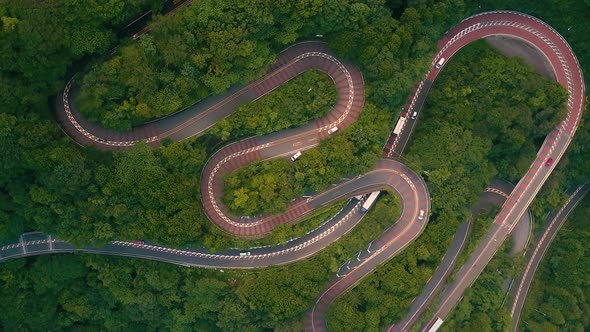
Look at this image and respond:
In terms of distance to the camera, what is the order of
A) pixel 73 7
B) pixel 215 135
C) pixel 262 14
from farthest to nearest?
pixel 215 135, pixel 262 14, pixel 73 7

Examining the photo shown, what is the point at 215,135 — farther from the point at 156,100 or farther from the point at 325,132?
the point at 325,132

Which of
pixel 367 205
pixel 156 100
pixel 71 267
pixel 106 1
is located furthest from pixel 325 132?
pixel 71 267

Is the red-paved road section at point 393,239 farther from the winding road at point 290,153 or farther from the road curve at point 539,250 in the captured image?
the road curve at point 539,250

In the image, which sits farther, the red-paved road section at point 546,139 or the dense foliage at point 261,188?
the red-paved road section at point 546,139

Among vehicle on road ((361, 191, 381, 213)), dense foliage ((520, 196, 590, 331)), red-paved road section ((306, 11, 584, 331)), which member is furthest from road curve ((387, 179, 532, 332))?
vehicle on road ((361, 191, 381, 213))

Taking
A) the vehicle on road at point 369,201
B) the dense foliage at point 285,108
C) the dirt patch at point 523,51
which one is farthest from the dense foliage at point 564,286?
the dense foliage at point 285,108

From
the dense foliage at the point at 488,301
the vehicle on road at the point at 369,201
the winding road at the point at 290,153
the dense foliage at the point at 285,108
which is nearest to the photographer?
the dense foliage at the point at 285,108

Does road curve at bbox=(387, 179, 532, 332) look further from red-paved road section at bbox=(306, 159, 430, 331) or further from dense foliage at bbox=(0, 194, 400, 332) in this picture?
dense foliage at bbox=(0, 194, 400, 332)
